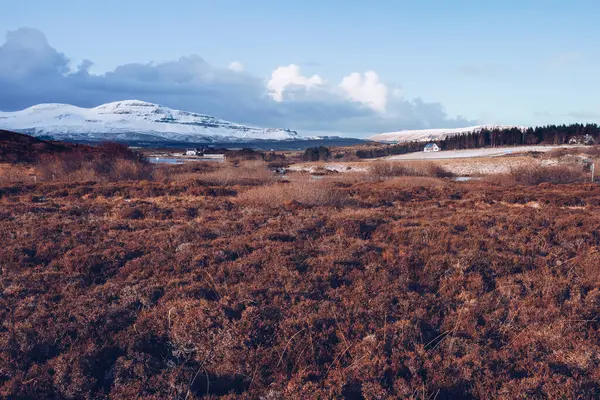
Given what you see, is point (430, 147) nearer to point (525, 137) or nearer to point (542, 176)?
point (525, 137)

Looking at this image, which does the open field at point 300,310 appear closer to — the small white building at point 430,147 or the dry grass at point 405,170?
the dry grass at point 405,170

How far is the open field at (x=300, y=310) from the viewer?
534cm

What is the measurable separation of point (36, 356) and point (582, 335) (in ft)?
25.1

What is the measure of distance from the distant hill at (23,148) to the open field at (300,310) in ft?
101

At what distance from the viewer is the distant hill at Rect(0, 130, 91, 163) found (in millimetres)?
37375

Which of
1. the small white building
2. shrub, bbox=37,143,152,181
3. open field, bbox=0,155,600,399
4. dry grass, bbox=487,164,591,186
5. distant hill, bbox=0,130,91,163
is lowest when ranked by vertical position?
open field, bbox=0,155,600,399

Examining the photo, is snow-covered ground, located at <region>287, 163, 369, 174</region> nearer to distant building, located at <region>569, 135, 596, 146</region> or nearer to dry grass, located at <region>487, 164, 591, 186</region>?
dry grass, located at <region>487, 164, 591, 186</region>

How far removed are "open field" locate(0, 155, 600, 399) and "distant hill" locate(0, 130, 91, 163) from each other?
101ft

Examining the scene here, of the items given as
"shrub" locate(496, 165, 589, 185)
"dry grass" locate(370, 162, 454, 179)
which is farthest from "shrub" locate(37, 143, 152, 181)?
"shrub" locate(496, 165, 589, 185)

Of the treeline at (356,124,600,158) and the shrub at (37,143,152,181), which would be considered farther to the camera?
the treeline at (356,124,600,158)

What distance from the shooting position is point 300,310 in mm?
6742

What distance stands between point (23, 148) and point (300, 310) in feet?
139

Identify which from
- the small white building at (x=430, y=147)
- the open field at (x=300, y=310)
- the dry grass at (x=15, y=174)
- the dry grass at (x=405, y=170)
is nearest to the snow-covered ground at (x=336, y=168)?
the dry grass at (x=405, y=170)

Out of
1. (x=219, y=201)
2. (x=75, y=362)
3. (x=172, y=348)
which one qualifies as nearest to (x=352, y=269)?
(x=172, y=348)
